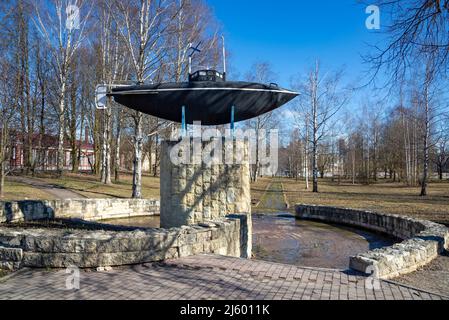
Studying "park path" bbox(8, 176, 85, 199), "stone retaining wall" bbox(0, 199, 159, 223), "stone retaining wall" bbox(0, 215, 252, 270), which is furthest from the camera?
"park path" bbox(8, 176, 85, 199)

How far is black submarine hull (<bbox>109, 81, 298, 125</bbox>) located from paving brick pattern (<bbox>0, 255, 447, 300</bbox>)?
4728 mm

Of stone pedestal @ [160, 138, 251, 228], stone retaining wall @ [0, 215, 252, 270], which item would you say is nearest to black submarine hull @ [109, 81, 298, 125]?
stone pedestal @ [160, 138, 251, 228]

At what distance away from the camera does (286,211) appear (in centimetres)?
1583

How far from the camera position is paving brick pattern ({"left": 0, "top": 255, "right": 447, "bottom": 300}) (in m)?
4.22

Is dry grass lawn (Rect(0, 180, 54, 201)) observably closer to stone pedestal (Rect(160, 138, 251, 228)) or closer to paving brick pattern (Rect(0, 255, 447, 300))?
stone pedestal (Rect(160, 138, 251, 228))

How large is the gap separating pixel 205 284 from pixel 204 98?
17.9ft

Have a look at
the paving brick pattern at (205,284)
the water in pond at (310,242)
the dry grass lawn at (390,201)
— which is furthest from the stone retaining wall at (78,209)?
the dry grass lawn at (390,201)

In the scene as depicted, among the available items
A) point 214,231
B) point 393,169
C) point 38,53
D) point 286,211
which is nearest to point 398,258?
point 214,231

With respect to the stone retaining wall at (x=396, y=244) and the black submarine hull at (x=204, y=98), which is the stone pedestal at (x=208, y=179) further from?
the stone retaining wall at (x=396, y=244)

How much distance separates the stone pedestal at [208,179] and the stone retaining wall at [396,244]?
384 centimetres

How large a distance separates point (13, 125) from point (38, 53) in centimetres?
1692

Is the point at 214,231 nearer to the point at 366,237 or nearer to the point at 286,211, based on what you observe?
the point at 366,237

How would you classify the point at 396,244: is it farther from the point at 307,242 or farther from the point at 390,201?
the point at 390,201

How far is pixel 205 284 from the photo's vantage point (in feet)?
15.1
